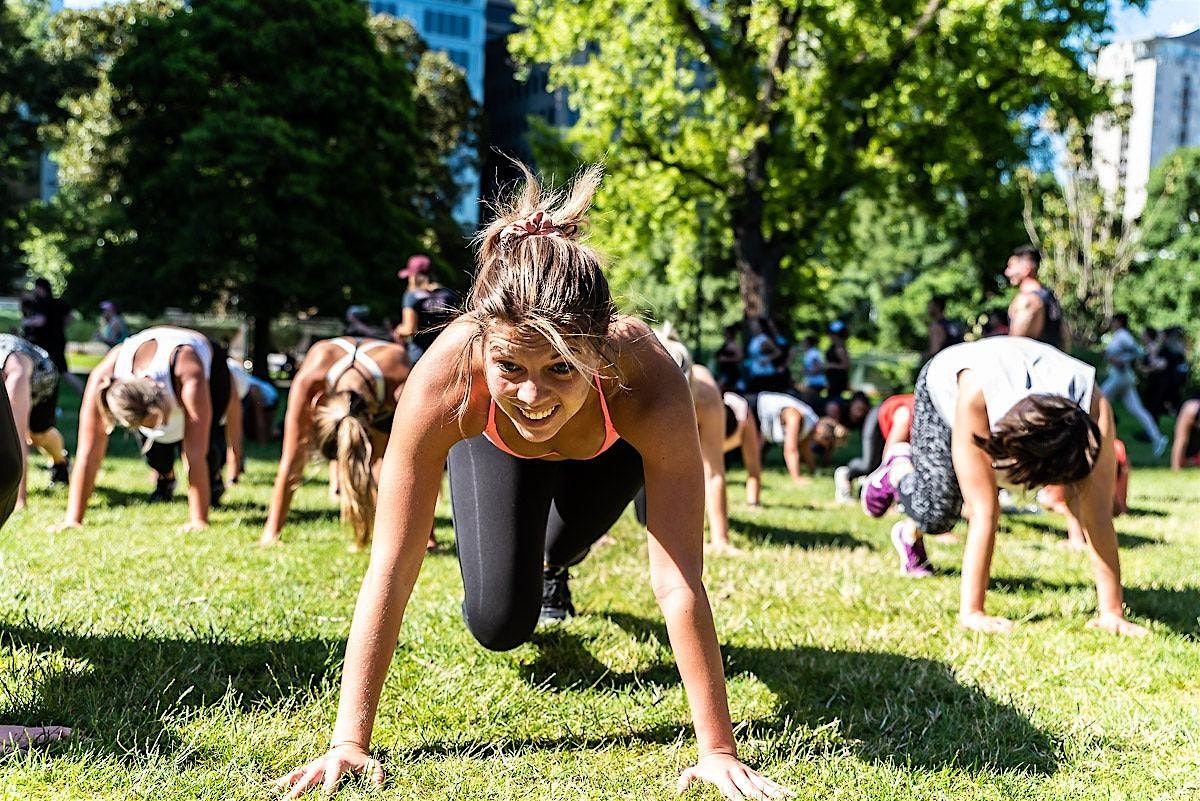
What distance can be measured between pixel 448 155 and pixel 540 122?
10.9 metres

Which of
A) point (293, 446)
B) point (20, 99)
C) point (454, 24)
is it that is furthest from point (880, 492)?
point (454, 24)

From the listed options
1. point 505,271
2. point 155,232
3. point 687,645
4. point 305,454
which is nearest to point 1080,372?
point 687,645

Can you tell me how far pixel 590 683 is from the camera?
410cm

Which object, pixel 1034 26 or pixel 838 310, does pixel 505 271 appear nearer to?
pixel 1034 26

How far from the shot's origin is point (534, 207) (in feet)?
10.2

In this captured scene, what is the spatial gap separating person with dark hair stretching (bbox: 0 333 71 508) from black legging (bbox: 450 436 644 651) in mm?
3447

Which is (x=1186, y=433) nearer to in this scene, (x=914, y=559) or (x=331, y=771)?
(x=914, y=559)

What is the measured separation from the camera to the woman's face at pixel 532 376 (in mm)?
2797

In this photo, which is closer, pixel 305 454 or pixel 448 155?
pixel 305 454

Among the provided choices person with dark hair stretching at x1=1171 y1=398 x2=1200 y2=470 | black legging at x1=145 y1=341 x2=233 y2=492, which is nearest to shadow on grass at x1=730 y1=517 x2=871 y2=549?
black legging at x1=145 y1=341 x2=233 y2=492

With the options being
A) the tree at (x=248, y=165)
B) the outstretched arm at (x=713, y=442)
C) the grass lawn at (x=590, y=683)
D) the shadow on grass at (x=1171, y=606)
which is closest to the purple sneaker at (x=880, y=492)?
the grass lawn at (x=590, y=683)

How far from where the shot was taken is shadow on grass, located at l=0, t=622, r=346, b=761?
3457 mm

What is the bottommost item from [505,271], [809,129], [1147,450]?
[1147,450]

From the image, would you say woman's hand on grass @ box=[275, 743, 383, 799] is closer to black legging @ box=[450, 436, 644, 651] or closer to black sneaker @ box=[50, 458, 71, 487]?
black legging @ box=[450, 436, 644, 651]
